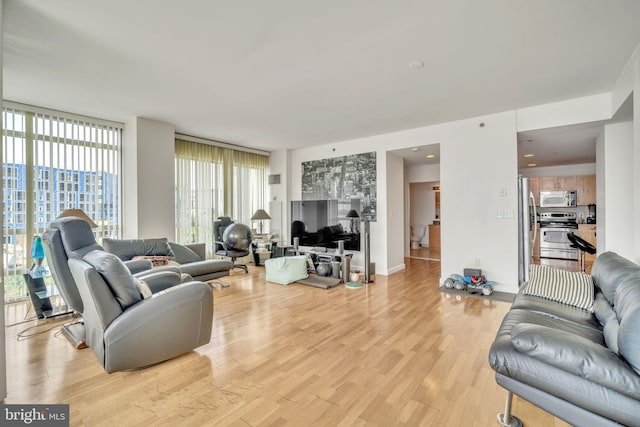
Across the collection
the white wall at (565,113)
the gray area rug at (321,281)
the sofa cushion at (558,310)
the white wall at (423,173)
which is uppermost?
the white wall at (565,113)

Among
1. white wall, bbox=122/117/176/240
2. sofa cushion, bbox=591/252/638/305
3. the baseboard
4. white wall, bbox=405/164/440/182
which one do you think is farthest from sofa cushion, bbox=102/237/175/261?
white wall, bbox=405/164/440/182

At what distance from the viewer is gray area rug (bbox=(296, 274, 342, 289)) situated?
4.84 meters

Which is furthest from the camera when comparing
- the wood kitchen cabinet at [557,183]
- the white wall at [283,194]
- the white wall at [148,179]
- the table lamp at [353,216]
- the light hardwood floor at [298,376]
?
the wood kitchen cabinet at [557,183]

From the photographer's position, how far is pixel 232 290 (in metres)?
4.63

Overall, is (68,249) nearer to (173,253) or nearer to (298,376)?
(173,253)

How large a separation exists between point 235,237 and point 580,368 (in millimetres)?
5063

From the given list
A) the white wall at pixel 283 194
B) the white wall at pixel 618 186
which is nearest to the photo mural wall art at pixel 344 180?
the white wall at pixel 283 194

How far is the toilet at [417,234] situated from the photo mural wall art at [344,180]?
4.00 metres

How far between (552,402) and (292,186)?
21.0ft

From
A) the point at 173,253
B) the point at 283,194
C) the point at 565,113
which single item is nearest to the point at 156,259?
the point at 173,253

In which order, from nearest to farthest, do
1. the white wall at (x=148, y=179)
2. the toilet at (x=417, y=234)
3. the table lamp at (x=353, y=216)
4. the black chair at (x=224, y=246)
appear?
the white wall at (x=148, y=179) → the black chair at (x=224, y=246) → the table lamp at (x=353, y=216) → the toilet at (x=417, y=234)

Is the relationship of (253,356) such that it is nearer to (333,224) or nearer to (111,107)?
(333,224)

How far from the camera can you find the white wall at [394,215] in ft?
19.3

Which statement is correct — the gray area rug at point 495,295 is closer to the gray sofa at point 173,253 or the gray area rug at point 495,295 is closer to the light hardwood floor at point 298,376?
the light hardwood floor at point 298,376
